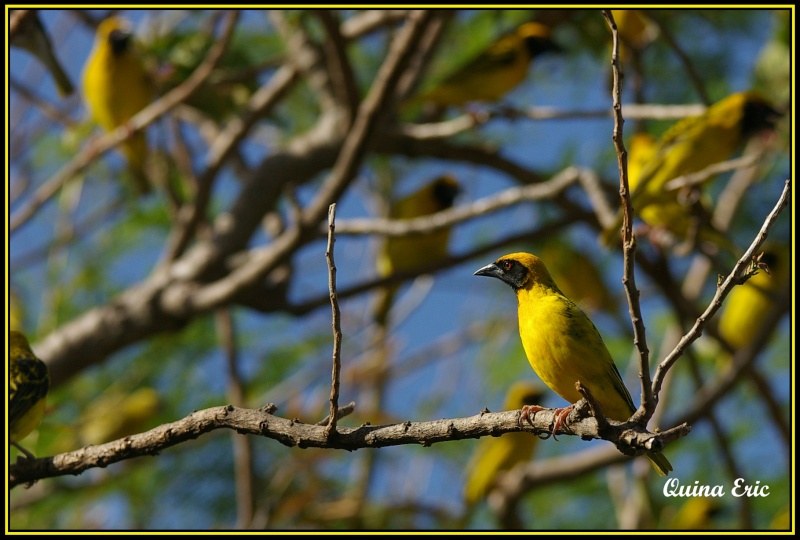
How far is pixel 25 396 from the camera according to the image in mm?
3004

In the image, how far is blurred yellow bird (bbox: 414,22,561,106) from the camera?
242 inches

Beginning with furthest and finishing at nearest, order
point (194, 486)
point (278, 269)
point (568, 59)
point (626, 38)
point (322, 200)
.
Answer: point (568, 59) < point (194, 486) < point (626, 38) < point (278, 269) < point (322, 200)

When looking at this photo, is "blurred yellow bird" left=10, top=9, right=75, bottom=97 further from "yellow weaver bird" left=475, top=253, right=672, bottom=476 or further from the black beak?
"yellow weaver bird" left=475, top=253, right=672, bottom=476

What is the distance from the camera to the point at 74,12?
6766 mm

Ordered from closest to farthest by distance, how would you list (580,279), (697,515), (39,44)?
(39,44) < (697,515) < (580,279)

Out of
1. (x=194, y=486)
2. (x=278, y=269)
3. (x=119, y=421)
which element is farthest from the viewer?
(x=194, y=486)

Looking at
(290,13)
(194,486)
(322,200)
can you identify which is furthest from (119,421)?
(290,13)

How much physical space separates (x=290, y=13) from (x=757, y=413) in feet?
17.5

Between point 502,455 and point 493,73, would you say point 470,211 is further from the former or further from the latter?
point 502,455

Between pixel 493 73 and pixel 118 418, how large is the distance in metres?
3.75

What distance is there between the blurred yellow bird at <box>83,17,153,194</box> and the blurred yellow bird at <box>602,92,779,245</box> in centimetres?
357

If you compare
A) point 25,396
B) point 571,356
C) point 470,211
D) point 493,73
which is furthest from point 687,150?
point 25,396

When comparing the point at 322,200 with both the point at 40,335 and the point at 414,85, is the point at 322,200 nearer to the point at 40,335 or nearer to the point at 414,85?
the point at 414,85

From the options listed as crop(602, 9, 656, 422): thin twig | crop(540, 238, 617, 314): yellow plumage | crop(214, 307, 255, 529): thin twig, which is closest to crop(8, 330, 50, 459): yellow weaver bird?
crop(602, 9, 656, 422): thin twig
